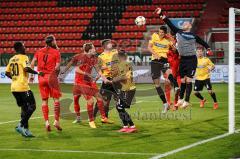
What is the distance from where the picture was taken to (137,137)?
37.8 ft

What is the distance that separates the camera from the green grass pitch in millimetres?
9477

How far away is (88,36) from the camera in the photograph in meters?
39.9

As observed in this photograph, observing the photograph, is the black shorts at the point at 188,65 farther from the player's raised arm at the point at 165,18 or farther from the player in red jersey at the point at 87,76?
the player in red jersey at the point at 87,76

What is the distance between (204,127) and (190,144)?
8.96 ft

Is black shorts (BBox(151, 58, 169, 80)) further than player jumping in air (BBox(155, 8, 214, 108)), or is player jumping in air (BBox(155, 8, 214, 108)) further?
black shorts (BBox(151, 58, 169, 80))

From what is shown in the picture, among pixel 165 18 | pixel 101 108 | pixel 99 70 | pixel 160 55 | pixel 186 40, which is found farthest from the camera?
pixel 160 55

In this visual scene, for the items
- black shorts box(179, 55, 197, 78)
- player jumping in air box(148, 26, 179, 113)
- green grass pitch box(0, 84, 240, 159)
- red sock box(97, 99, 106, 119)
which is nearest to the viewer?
green grass pitch box(0, 84, 240, 159)

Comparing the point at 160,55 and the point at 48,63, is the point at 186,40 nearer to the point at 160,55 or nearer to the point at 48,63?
the point at 160,55

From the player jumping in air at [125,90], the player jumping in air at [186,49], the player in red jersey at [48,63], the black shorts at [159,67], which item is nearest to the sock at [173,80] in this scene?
the black shorts at [159,67]

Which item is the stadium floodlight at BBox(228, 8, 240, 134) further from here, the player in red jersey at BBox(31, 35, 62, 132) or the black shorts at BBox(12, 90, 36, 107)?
the black shorts at BBox(12, 90, 36, 107)

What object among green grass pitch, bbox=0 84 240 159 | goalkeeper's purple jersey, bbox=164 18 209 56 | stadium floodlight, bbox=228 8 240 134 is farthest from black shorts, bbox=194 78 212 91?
stadium floodlight, bbox=228 8 240 134

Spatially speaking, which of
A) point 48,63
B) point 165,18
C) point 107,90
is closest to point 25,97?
point 48,63

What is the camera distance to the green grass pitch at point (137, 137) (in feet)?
31.1

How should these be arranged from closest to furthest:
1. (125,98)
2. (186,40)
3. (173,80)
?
(125,98)
(186,40)
(173,80)
